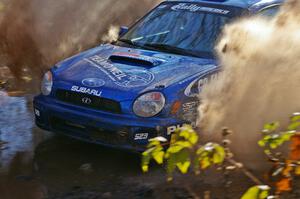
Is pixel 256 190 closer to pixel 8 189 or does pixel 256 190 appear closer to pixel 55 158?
pixel 8 189

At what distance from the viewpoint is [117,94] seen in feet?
17.6

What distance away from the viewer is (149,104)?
5324mm

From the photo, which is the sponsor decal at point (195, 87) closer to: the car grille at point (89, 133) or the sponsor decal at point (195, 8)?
the car grille at point (89, 133)

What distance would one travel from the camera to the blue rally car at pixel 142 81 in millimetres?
5328

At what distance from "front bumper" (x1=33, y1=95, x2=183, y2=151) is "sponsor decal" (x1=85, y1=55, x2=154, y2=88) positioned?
341 millimetres

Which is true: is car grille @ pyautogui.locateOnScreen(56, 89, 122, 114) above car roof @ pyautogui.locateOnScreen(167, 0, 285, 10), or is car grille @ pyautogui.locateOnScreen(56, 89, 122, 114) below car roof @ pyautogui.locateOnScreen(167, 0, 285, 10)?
below

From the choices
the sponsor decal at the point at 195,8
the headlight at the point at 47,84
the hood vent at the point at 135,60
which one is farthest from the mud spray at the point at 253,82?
the headlight at the point at 47,84

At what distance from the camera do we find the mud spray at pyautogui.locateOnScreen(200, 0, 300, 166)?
5699 millimetres

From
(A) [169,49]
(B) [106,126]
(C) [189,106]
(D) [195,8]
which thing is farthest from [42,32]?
(C) [189,106]

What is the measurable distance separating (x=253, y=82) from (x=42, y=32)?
16.1 feet

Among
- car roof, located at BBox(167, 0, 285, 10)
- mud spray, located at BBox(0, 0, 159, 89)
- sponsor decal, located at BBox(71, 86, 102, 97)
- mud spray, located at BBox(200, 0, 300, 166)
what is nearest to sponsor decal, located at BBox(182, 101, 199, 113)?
mud spray, located at BBox(200, 0, 300, 166)

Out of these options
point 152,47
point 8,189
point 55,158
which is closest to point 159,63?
point 152,47

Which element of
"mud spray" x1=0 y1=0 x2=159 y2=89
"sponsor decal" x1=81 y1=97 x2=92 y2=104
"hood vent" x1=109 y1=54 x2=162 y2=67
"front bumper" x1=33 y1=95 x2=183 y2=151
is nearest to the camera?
"front bumper" x1=33 y1=95 x2=183 y2=151

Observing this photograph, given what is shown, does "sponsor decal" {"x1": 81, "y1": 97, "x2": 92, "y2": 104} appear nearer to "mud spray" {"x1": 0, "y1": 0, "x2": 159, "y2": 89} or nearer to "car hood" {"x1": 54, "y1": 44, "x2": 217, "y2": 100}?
"car hood" {"x1": 54, "y1": 44, "x2": 217, "y2": 100}
